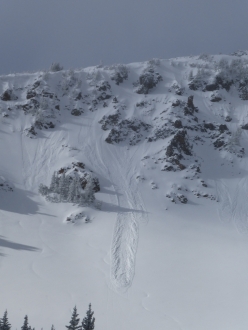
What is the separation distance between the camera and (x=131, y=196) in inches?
1891

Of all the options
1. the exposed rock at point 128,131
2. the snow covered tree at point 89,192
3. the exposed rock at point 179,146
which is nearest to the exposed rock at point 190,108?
the exposed rock at point 179,146

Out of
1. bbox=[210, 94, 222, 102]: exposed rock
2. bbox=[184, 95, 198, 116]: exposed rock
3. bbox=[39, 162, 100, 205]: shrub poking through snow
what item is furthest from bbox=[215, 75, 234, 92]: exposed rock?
bbox=[39, 162, 100, 205]: shrub poking through snow

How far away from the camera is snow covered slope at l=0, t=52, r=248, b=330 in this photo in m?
25.5

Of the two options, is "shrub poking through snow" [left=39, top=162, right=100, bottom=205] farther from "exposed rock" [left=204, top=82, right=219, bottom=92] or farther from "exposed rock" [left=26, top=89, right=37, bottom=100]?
"exposed rock" [left=204, top=82, right=219, bottom=92]

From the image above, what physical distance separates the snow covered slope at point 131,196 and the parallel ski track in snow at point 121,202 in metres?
0.18

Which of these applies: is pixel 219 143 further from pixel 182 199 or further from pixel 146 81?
pixel 146 81

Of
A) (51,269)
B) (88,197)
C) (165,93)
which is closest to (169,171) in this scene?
(88,197)

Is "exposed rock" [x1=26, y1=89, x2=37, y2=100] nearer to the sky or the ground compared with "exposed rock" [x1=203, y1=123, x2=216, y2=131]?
nearer to the sky

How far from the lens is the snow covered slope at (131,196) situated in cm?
2545

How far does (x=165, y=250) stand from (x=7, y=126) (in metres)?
40.1

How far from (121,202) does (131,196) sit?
2373 mm

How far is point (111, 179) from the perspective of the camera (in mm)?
51781

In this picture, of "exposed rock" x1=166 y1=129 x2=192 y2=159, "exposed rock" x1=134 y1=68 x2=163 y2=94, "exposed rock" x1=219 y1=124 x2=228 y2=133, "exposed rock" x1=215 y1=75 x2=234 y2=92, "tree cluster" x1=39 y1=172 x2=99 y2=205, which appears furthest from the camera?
"exposed rock" x1=215 y1=75 x2=234 y2=92

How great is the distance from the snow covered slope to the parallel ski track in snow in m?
0.18
